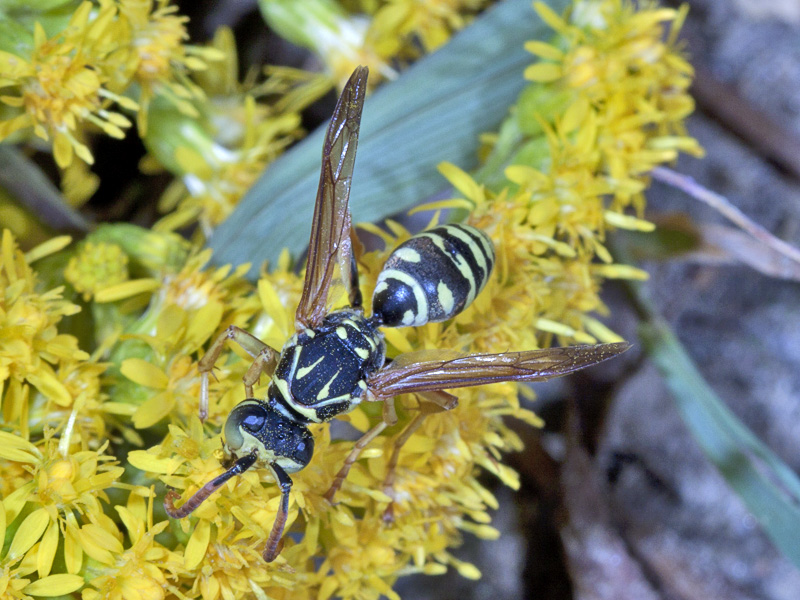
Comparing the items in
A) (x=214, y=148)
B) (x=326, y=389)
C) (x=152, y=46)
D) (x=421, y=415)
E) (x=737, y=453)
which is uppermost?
(x=152, y=46)

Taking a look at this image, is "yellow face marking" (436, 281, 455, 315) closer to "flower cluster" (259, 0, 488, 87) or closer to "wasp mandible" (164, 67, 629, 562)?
"wasp mandible" (164, 67, 629, 562)

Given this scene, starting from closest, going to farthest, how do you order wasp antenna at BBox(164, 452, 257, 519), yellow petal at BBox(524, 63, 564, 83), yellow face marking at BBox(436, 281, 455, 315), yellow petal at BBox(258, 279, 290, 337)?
wasp antenna at BBox(164, 452, 257, 519)
yellow face marking at BBox(436, 281, 455, 315)
yellow petal at BBox(258, 279, 290, 337)
yellow petal at BBox(524, 63, 564, 83)

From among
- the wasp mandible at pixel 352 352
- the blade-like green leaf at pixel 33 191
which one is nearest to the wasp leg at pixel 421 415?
the wasp mandible at pixel 352 352

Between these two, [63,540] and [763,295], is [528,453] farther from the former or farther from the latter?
[63,540]

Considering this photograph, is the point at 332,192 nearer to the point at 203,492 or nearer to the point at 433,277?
the point at 433,277

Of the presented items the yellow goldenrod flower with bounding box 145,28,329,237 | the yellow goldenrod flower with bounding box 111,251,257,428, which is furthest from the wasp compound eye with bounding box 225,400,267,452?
the yellow goldenrod flower with bounding box 145,28,329,237

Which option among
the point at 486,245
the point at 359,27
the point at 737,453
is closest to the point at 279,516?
the point at 486,245

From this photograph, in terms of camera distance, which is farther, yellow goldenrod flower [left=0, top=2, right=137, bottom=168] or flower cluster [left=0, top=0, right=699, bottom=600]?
yellow goldenrod flower [left=0, top=2, right=137, bottom=168]
